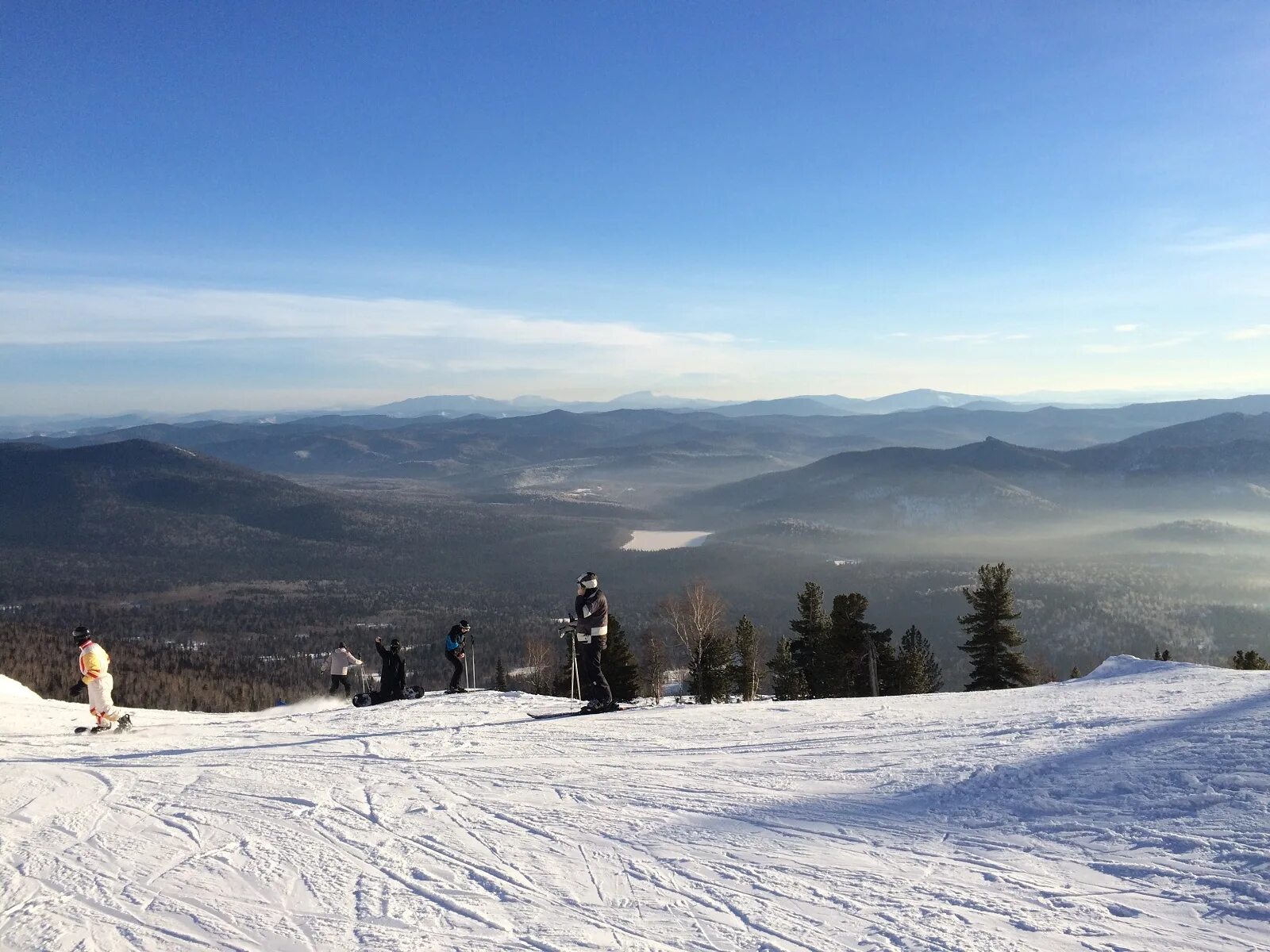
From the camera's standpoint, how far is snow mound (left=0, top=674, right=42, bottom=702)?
15096mm

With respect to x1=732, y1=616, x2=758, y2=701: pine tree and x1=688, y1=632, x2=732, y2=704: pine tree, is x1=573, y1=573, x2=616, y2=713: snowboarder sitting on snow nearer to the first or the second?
x1=688, y1=632, x2=732, y2=704: pine tree

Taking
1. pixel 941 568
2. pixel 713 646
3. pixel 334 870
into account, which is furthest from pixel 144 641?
pixel 941 568

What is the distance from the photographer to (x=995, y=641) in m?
29.3

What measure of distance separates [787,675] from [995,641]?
9582 mm

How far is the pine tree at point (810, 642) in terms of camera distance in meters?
31.9

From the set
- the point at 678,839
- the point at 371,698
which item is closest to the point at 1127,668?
the point at 678,839

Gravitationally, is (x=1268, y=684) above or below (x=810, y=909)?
below

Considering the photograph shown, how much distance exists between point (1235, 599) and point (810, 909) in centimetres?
16700

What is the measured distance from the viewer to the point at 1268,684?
10969 mm

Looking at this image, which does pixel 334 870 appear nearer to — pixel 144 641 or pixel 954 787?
pixel 954 787

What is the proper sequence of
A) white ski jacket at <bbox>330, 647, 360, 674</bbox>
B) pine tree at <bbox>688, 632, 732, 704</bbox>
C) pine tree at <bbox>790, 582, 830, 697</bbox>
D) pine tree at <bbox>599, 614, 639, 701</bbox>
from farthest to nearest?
pine tree at <bbox>599, 614, 639, 701</bbox> < pine tree at <bbox>688, 632, 732, 704</bbox> < pine tree at <bbox>790, 582, 830, 697</bbox> < white ski jacket at <bbox>330, 647, 360, 674</bbox>

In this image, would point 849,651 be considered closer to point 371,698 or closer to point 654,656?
point 654,656

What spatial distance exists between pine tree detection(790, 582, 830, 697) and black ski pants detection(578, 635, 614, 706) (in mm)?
20518

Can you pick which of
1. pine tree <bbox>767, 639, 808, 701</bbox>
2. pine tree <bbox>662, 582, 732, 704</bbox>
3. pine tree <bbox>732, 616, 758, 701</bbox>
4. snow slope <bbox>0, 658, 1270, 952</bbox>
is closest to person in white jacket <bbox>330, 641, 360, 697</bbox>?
snow slope <bbox>0, 658, 1270, 952</bbox>
